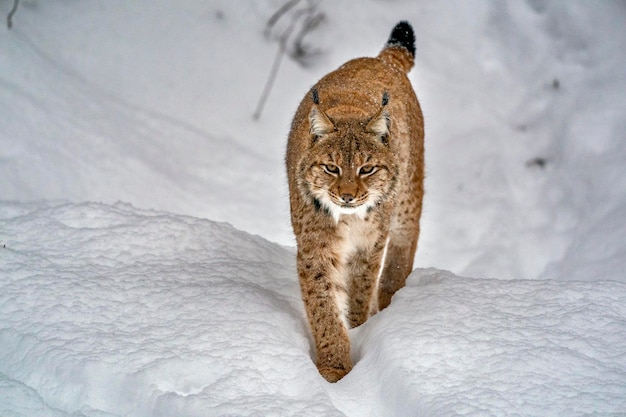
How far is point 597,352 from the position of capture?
370 centimetres

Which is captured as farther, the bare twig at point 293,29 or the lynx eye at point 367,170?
the bare twig at point 293,29

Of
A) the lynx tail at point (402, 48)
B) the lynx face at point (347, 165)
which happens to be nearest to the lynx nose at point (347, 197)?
the lynx face at point (347, 165)

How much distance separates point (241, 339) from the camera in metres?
3.85

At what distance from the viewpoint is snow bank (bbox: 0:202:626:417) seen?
340cm

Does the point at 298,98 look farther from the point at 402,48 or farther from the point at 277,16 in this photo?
the point at 402,48

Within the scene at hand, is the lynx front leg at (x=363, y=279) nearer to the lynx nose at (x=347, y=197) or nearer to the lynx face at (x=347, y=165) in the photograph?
the lynx face at (x=347, y=165)

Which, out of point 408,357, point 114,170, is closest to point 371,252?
point 408,357

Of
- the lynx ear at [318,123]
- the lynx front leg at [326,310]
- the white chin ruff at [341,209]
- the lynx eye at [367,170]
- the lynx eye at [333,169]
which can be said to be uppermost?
the lynx ear at [318,123]

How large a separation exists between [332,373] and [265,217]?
4.75m

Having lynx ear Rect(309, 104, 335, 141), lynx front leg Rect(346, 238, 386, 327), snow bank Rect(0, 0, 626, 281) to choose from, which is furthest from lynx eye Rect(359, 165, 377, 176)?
snow bank Rect(0, 0, 626, 281)

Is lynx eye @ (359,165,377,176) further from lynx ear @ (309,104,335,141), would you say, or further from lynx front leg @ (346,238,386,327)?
lynx front leg @ (346,238,386,327)

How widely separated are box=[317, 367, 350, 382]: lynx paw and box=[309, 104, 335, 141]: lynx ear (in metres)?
1.17

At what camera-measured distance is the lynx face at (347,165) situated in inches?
168

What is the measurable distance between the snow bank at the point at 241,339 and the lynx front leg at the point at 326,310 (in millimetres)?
116
